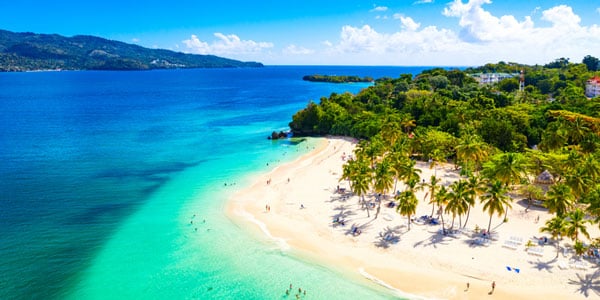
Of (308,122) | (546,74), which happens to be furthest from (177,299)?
(546,74)

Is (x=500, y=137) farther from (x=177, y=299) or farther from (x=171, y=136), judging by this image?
(x=171, y=136)

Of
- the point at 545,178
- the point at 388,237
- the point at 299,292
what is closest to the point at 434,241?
the point at 388,237

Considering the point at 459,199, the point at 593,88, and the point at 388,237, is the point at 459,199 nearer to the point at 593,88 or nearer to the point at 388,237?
the point at 388,237

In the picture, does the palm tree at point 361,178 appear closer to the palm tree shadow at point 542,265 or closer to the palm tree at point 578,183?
the palm tree shadow at point 542,265

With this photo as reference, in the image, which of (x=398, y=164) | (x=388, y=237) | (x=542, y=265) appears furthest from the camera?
(x=398, y=164)

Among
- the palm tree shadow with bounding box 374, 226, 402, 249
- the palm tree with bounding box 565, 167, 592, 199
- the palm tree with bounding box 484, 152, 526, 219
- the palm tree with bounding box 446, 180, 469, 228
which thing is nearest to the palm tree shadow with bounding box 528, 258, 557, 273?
the palm tree with bounding box 446, 180, 469, 228

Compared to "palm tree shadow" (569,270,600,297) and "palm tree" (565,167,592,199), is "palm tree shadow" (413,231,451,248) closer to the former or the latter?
"palm tree shadow" (569,270,600,297)
